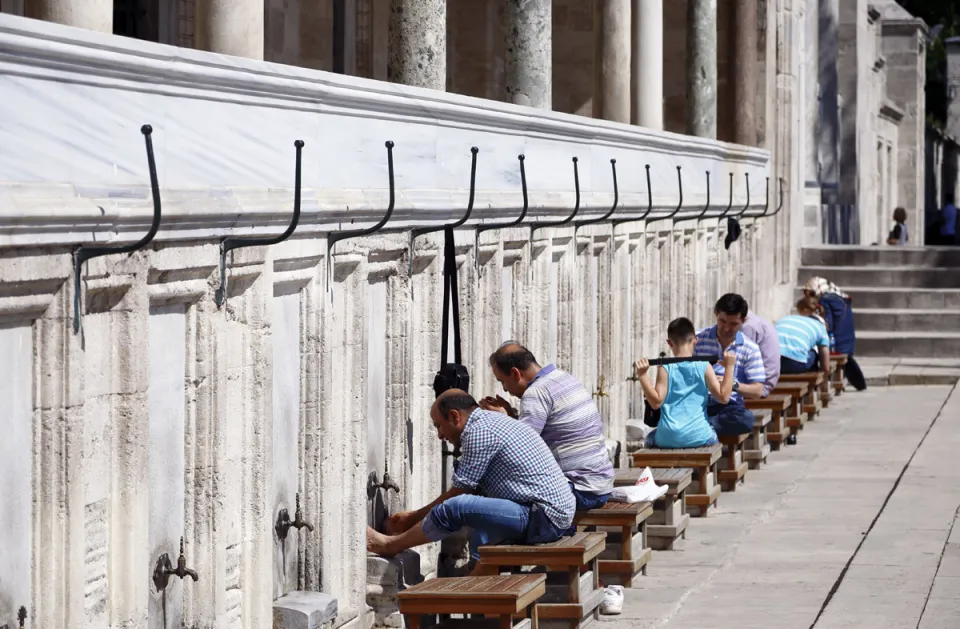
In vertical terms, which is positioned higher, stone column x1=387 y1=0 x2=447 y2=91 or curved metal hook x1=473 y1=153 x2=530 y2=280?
stone column x1=387 y1=0 x2=447 y2=91

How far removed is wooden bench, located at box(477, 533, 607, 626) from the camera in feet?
26.9

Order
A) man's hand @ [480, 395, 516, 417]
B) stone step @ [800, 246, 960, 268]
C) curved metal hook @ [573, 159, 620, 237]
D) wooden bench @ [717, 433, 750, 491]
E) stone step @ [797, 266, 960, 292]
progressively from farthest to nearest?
stone step @ [800, 246, 960, 268] → stone step @ [797, 266, 960, 292] → wooden bench @ [717, 433, 750, 491] → curved metal hook @ [573, 159, 620, 237] → man's hand @ [480, 395, 516, 417]

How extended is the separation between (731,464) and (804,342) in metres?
4.12

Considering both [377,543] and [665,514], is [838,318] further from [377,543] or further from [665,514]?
[377,543]

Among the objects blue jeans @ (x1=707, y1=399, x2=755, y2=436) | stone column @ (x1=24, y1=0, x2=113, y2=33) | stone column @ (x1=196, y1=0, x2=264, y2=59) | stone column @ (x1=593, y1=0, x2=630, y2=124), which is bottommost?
blue jeans @ (x1=707, y1=399, x2=755, y2=436)

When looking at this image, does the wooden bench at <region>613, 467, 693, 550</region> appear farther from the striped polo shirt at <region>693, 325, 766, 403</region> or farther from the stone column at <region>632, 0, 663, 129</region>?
the stone column at <region>632, 0, 663, 129</region>

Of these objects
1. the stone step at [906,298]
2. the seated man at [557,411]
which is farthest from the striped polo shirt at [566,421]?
the stone step at [906,298]

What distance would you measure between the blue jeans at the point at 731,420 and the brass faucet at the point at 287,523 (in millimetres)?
5486

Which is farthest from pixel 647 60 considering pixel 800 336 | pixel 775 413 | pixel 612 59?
pixel 775 413

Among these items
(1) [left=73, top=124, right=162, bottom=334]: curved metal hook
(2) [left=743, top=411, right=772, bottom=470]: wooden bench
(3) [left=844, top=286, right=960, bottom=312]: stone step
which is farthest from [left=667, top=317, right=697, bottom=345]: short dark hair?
(3) [left=844, top=286, right=960, bottom=312]: stone step

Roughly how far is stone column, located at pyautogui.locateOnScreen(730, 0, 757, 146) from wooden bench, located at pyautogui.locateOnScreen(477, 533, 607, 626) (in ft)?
41.1

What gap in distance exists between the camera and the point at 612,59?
15.5m

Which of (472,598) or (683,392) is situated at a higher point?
(683,392)

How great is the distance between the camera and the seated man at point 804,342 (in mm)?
16562
